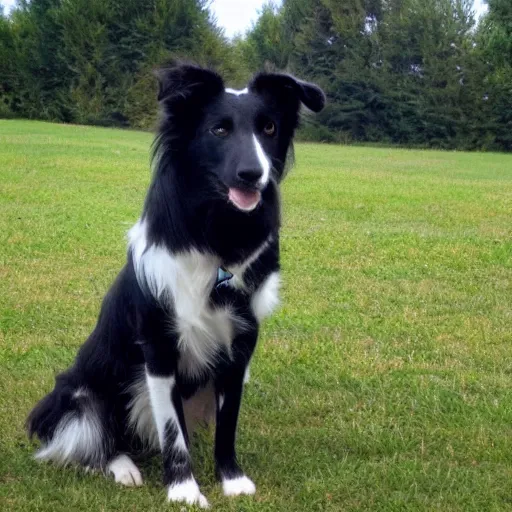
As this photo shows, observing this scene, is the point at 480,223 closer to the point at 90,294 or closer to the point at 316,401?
the point at 90,294

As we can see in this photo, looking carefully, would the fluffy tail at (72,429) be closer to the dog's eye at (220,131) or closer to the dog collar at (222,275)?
the dog collar at (222,275)

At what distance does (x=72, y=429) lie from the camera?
3539mm

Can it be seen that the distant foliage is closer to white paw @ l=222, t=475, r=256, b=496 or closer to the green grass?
the green grass

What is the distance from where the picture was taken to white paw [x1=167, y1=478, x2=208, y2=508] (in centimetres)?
327

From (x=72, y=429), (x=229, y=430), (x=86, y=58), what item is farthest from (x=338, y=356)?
(x=86, y=58)

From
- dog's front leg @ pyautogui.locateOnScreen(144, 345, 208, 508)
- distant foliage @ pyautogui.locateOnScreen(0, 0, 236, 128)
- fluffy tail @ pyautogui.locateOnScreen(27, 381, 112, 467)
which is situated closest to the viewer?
dog's front leg @ pyautogui.locateOnScreen(144, 345, 208, 508)

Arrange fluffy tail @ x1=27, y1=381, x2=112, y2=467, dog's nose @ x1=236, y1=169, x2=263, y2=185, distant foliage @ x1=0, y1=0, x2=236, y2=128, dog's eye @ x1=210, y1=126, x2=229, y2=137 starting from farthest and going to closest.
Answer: distant foliage @ x1=0, y1=0, x2=236, y2=128 < fluffy tail @ x1=27, y1=381, x2=112, y2=467 < dog's eye @ x1=210, y1=126, x2=229, y2=137 < dog's nose @ x1=236, y1=169, x2=263, y2=185

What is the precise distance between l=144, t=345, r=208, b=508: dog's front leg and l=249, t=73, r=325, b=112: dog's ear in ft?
3.77

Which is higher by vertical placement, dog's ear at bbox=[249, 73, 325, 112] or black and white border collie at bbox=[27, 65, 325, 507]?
dog's ear at bbox=[249, 73, 325, 112]

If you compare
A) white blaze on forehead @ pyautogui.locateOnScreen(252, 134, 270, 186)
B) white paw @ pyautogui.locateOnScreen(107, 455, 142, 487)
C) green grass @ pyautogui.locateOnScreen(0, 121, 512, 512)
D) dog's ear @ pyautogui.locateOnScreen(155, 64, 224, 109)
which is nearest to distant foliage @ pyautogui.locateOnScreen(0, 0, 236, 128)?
green grass @ pyautogui.locateOnScreen(0, 121, 512, 512)

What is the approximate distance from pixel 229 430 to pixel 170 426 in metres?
0.31

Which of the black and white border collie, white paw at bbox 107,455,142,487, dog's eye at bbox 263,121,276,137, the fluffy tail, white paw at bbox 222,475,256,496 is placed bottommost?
white paw at bbox 107,455,142,487

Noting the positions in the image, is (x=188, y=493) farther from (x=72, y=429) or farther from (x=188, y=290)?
(x=188, y=290)

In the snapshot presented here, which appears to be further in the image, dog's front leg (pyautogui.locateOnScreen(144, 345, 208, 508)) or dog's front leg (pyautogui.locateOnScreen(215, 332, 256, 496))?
dog's front leg (pyautogui.locateOnScreen(215, 332, 256, 496))
